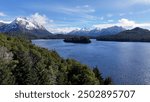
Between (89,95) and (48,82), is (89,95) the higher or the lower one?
the higher one

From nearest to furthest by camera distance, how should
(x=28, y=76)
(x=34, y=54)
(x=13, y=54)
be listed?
(x=28, y=76) → (x=13, y=54) → (x=34, y=54)

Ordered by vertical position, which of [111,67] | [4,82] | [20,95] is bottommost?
[111,67]

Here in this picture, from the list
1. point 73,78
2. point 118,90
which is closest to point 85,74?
point 73,78

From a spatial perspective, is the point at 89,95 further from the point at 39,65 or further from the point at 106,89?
the point at 39,65

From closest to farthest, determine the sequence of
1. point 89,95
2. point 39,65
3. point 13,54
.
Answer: point 89,95
point 39,65
point 13,54

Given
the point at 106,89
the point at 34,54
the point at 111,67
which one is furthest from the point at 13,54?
the point at 106,89

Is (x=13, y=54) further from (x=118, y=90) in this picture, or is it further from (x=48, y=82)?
(x=118, y=90)

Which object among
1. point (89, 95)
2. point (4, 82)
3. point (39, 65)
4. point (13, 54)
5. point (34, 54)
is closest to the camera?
point (89, 95)

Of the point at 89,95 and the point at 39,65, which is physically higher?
the point at 89,95

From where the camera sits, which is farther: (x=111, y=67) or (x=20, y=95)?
(x=111, y=67)
